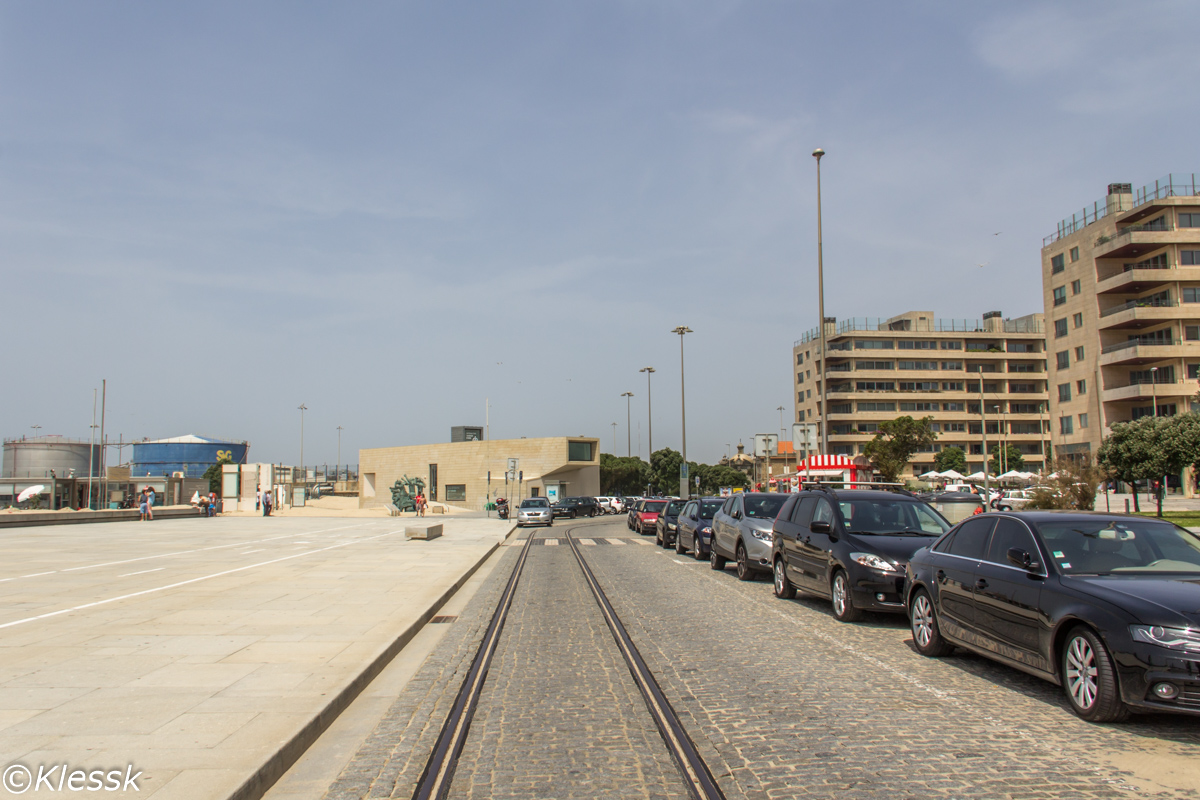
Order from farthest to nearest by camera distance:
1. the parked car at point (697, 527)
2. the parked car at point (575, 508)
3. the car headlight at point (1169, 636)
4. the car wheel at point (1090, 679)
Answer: the parked car at point (575, 508) < the parked car at point (697, 527) < the car wheel at point (1090, 679) < the car headlight at point (1169, 636)

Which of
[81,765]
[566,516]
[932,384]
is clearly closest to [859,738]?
[81,765]

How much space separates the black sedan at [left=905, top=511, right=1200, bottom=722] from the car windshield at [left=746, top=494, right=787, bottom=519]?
7.97m

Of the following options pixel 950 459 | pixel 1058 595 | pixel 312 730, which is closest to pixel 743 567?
pixel 1058 595

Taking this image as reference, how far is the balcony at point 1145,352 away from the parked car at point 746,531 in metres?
47.2

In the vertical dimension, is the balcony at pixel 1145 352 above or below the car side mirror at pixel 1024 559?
above

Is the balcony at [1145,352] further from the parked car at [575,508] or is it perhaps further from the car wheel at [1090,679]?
the car wheel at [1090,679]

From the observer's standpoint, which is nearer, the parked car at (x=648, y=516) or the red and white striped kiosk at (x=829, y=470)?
the red and white striped kiosk at (x=829, y=470)

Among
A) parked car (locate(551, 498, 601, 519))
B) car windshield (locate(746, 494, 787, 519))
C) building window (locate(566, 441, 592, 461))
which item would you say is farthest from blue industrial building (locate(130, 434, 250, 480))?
car windshield (locate(746, 494, 787, 519))

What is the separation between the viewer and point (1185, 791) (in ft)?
14.6

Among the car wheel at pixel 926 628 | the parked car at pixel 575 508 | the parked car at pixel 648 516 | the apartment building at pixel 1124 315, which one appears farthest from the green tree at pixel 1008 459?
the car wheel at pixel 926 628

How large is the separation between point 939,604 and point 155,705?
669 cm

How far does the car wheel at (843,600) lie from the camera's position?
33.7 feet

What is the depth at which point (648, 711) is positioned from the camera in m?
6.21

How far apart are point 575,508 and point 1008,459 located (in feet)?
160
